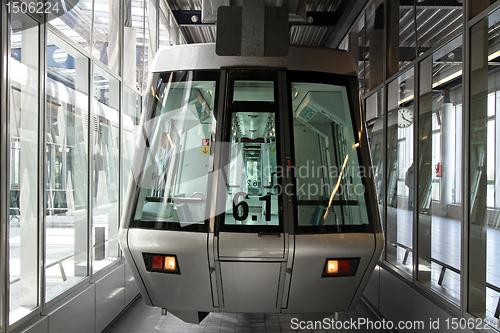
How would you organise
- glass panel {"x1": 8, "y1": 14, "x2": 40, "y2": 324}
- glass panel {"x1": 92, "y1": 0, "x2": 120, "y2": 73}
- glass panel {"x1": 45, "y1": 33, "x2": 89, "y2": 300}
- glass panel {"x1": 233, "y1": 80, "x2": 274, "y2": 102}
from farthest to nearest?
glass panel {"x1": 92, "y1": 0, "x2": 120, "y2": 73}, glass panel {"x1": 45, "y1": 33, "x2": 89, "y2": 300}, glass panel {"x1": 233, "y1": 80, "x2": 274, "y2": 102}, glass panel {"x1": 8, "y1": 14, "x2": 40, "y2": 324}

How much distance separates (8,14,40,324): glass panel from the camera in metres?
2.39

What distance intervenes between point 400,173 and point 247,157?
224cm

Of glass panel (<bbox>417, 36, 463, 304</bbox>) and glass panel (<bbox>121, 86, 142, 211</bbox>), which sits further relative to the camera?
glass panel (<bbox>121, 86, 142, 211</bbox>)

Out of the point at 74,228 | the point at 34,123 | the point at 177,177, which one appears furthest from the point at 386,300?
the point at 34,123

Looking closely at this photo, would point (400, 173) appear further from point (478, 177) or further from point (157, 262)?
point (157, 262)

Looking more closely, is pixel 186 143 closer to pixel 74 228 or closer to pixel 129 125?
pixel 74 228

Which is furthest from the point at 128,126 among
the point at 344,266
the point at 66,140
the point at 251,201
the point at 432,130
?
the point at 432,130

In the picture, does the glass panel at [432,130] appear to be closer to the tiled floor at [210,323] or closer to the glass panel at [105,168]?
the tiled floor at [210,323]

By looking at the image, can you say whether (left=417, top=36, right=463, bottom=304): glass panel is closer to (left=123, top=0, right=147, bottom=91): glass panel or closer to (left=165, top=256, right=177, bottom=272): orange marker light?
(left=165, top=256, right=177, bottom=272): orange marker light

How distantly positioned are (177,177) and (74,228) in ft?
5.10

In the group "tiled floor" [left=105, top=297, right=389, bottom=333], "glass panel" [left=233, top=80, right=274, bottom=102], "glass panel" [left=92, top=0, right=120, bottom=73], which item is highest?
"glass panel" [left=92, top=0, right=120, bottom=73]

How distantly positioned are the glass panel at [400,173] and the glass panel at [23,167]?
3540 mm

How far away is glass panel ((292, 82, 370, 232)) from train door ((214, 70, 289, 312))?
179mm

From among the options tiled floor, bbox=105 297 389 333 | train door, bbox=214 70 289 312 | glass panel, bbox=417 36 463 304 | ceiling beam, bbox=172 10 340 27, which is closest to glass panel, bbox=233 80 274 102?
train door, bbox=214 70 289 312
